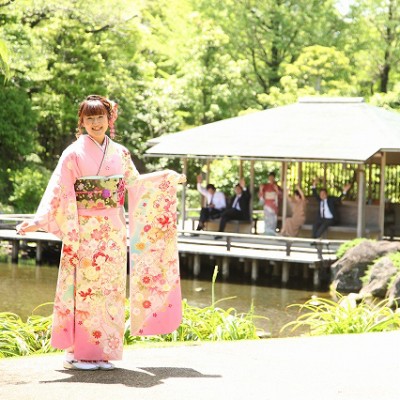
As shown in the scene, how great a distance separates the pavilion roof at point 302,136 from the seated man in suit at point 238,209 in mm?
1141

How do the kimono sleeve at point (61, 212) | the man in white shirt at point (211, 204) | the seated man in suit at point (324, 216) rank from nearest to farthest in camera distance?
the kimono sleeve at point (61, 212), the seated man in suit at point (324, 216), the man in white shirt at point (211, 204)

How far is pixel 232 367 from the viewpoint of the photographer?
7.22 m

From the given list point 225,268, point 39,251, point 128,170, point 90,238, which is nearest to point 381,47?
point 225,268

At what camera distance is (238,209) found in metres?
25.8

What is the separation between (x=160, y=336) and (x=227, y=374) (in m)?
2.43

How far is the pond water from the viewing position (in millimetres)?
17938

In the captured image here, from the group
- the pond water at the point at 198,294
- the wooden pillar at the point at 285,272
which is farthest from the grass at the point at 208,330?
the wooden pillar at the point at 285,272

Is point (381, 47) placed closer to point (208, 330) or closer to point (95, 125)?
point (208, 330)

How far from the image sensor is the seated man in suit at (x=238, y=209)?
25.6 m

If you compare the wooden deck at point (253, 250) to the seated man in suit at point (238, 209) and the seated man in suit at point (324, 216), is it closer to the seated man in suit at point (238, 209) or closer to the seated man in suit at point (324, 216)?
the seated man in suit at point (324, 216)

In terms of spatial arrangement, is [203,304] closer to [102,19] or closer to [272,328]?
[272,328]

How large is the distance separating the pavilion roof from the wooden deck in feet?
6.31

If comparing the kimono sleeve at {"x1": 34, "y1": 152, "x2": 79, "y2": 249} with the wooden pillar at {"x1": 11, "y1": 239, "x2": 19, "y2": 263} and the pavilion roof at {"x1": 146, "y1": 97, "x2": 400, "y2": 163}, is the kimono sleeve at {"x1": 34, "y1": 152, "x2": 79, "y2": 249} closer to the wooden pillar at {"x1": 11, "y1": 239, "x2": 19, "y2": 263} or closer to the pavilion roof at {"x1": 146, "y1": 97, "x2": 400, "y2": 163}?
the pavilion roof at {"x1": 146, "y1": 97, "x2": 400, "y2": 163}

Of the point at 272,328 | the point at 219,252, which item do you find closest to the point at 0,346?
the point at 272,328
